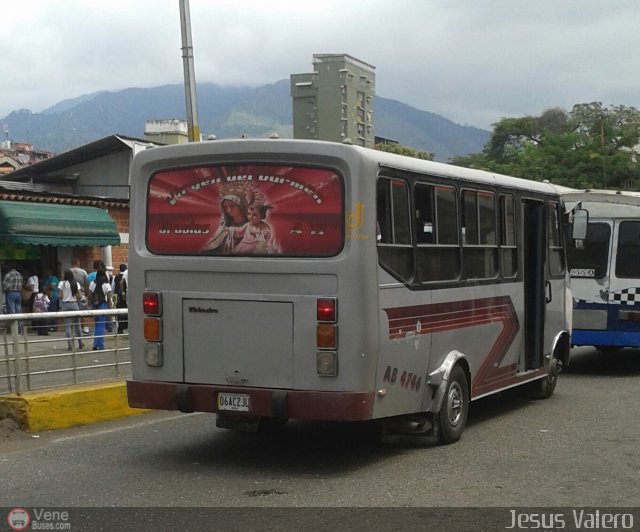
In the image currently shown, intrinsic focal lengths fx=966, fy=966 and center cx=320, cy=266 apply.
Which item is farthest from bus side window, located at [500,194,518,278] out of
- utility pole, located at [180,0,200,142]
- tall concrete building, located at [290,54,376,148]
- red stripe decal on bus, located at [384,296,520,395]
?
tall concrete building, located at [290,54,376,148]

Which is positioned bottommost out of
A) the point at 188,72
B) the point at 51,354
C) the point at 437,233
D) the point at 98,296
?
the point at 51,354

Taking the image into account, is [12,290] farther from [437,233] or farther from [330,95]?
[330,95]

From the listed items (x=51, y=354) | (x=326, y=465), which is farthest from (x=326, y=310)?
(x=51, y=354)

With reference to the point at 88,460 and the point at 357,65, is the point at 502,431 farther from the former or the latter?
the point at 357,65

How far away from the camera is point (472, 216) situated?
9875 millimetres

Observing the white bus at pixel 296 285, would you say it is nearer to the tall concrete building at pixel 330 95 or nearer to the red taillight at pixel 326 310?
the red taillight at pixel 326 310

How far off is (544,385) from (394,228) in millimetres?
5041

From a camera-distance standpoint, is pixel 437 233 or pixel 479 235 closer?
pixel 437 233

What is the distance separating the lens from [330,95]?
59.4m

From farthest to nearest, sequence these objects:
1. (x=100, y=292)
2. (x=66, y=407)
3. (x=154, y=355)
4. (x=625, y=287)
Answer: (x=100, y=292), (x=625, y=287), (x=66, y=407), (x=154, y=355)

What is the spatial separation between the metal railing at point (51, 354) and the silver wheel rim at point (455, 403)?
4074 mm

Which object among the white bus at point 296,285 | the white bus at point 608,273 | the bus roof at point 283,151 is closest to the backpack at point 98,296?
the white bus at point 608,273

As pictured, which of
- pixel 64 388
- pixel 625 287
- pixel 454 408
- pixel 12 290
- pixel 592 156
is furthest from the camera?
pixel 592 156

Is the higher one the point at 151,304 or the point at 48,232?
the point at 48,232
